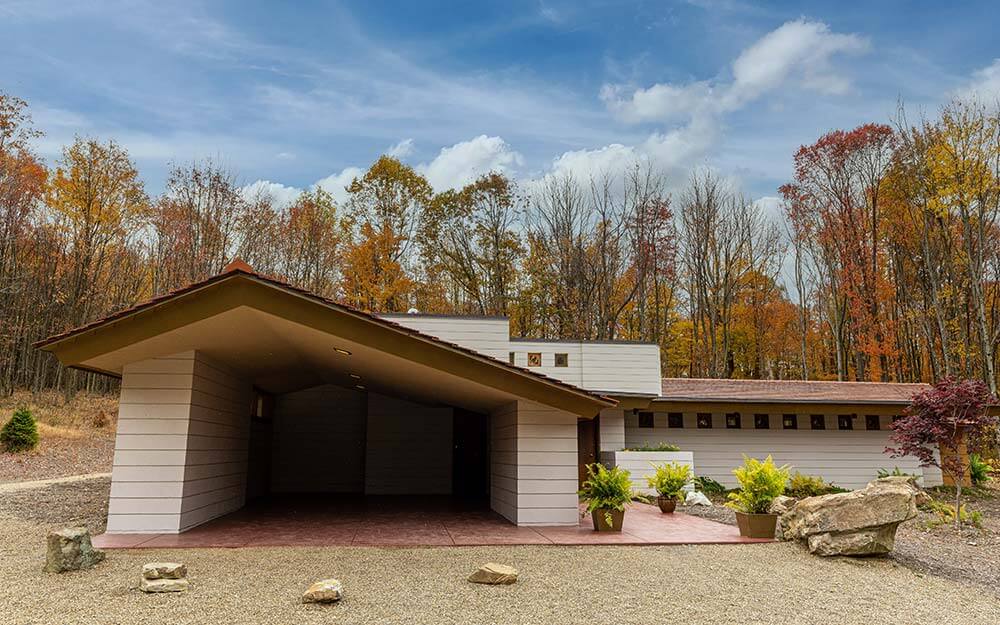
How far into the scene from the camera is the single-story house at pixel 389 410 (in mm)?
6691

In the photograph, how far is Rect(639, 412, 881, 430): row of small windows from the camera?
14281mm

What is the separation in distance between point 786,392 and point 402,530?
10913 millimetres

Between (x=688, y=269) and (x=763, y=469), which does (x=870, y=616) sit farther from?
(x=688, y=269)

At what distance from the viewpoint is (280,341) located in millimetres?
7688

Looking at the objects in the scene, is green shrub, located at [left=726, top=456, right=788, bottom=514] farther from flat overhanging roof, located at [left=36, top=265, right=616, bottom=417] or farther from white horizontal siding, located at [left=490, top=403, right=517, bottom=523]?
white horizontal siding, located at [left=490, top=403, right=517, bottom=523]

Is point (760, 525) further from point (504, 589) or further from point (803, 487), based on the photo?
point (803, 487)

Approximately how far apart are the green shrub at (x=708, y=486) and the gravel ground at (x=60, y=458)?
1400 centimetres

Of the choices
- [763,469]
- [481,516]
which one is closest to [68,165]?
[481,516]

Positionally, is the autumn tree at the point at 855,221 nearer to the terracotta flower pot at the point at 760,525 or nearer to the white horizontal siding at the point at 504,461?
the terracotta flower pot at the point at 760,525

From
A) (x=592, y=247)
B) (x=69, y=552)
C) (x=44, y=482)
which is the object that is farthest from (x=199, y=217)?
(x=69, y=552)

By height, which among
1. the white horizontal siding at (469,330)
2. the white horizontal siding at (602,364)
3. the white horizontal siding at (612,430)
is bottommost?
the white horizontal siding at (612,430)

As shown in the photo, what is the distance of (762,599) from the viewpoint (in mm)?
5000

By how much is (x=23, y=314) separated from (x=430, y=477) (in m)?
17.2

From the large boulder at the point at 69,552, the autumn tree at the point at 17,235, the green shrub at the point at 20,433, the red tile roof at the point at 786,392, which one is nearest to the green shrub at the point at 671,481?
the red tile roof at the point at 786,392
